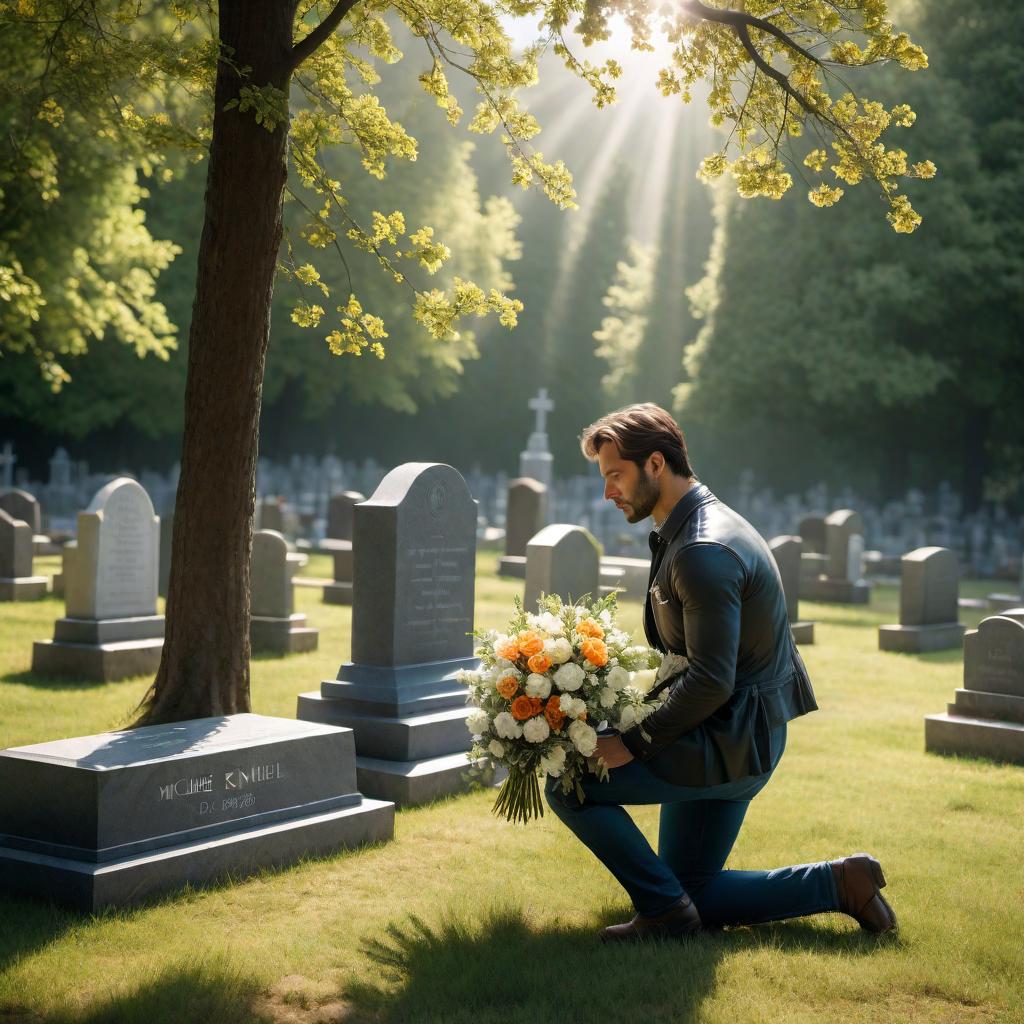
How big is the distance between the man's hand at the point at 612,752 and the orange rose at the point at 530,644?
426 mm

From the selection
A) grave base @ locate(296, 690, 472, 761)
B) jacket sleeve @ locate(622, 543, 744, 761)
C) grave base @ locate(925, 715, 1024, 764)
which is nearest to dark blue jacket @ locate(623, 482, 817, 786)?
jacket sleeve @ locate(622, 543, 744, 761)

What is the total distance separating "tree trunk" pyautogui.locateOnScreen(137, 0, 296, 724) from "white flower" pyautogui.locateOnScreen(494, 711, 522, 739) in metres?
3.24

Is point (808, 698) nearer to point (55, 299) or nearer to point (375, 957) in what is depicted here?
point (375, 957)

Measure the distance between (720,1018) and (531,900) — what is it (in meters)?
1.43

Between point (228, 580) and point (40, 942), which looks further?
point (228, 580)

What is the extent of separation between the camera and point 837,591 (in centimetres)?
2006

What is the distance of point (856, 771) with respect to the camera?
331 inches

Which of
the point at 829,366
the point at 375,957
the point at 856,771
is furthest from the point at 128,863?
the point at 829,366

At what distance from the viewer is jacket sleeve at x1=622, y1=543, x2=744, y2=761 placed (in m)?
4.36

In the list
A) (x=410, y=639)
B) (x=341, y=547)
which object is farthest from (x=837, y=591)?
(x=410, y=639)

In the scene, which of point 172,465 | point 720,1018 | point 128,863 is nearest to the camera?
point 720,1018

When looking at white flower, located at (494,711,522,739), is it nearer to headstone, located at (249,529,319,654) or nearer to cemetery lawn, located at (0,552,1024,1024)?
cemetery lawn, located at (0,552,1024,1024)

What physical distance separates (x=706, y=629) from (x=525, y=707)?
76 cm

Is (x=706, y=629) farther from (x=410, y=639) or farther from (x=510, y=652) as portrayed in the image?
(x=410, y=639)
